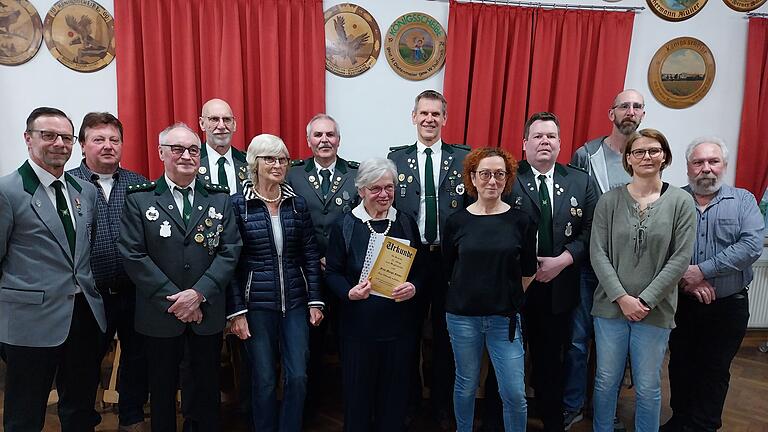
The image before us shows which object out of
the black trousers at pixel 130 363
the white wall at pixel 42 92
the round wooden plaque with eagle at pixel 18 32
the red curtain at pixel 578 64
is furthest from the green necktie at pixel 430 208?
the round wooden plaque with eagle at pixel 18 32

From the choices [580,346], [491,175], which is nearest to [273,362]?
[491,175]

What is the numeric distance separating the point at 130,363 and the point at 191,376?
0.58m

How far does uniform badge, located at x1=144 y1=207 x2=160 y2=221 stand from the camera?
2.11m

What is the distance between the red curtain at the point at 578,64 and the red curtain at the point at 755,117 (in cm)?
120

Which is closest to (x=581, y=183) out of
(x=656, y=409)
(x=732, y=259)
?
(x=732, y=259)

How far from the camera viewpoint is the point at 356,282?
7.36 feet

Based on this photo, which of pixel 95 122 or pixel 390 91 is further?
pixel 390 91

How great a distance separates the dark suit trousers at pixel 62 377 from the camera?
2.08 m

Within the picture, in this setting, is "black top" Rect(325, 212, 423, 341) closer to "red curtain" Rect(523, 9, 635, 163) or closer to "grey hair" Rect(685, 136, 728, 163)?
"grey hair" Rect(685, 136, 728, 163)

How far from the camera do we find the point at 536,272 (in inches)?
93.1

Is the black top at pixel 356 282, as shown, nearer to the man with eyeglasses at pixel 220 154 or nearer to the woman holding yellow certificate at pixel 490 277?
the woman holding yellow certificate at pixel 490 277

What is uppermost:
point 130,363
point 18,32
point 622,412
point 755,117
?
point 18,32

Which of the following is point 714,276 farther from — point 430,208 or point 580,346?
point 430,208

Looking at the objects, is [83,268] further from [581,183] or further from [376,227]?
[581,183]
